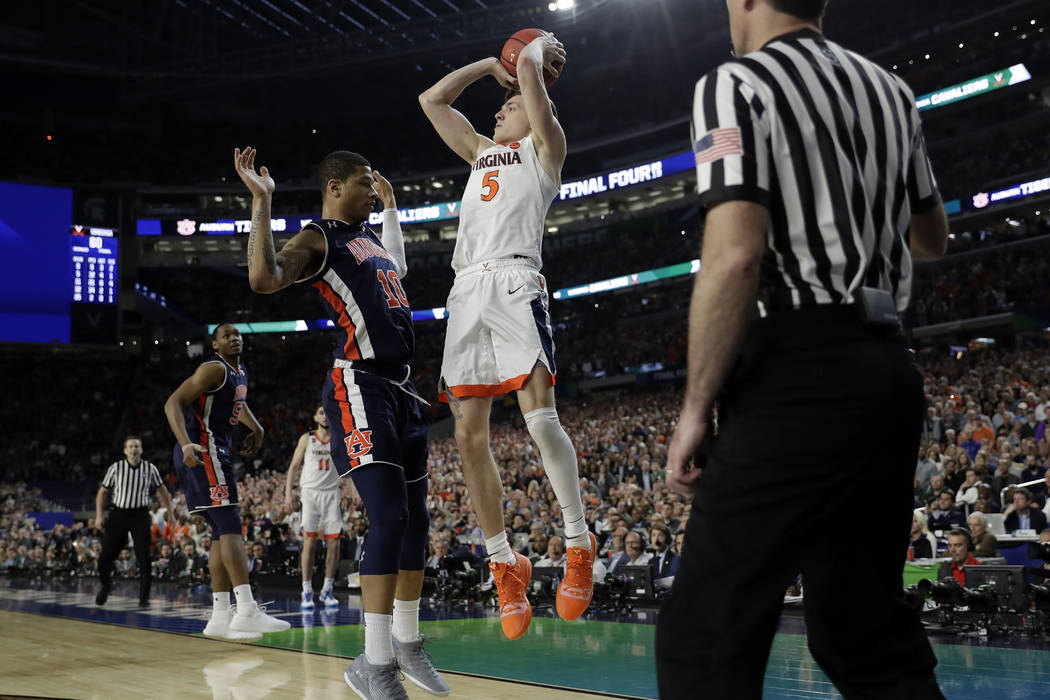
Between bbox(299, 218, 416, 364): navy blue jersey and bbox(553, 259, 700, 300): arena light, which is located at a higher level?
bbox(553, 259, 700, 300): arena light

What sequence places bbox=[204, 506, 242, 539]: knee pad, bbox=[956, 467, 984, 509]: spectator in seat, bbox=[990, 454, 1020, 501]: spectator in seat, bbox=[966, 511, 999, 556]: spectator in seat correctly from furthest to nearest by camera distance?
bbox=[990, 454, 1020, 501]: spectator in seat
bbox=[956, 467, 984, 509]: spectator in seat
bbox=[966, 511, 999, 556]: spectator in seat
bbox=[204, 506, 242, 539]: knee pad

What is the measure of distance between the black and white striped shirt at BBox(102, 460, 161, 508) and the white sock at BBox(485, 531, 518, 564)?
25.7ft

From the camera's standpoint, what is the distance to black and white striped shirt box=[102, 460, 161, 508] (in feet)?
35.1

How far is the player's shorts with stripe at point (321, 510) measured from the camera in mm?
10367

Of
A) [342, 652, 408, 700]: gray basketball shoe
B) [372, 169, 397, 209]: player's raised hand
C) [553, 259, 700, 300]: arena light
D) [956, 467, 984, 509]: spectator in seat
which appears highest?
[553, 259, 700, 300]: arena light

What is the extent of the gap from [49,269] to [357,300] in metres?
20.5

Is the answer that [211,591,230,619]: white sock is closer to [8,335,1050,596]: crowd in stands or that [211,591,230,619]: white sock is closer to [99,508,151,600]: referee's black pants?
[8,335,1050,596]: crowd in stands

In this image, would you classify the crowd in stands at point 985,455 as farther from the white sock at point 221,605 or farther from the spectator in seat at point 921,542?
the white sock at point 221,605

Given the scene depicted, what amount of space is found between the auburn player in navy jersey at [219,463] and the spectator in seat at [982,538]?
609cm

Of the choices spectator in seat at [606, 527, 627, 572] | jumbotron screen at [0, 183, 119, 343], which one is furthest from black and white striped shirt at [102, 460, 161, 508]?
jumbotron screen at [0, 183, 119, 343]

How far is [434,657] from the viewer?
19.6ft

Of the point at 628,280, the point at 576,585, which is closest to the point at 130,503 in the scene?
the point at 576,585

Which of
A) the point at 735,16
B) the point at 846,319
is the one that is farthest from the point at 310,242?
the point at 846,319

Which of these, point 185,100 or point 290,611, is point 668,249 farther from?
point 290,611
